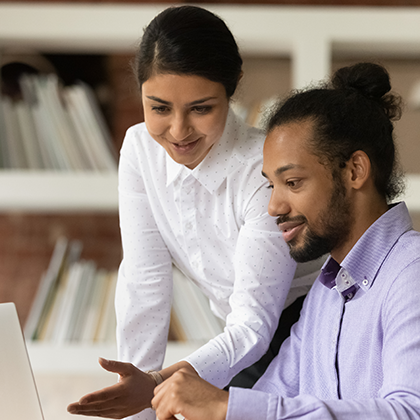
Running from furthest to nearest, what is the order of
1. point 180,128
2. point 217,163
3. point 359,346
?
point 217,163 < point 180,128 < point 359,346

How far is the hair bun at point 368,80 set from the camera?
1.08 metres

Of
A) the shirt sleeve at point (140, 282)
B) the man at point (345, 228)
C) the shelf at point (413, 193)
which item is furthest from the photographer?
the shelf at point (413, 193)

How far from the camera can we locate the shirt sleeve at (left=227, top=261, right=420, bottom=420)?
2.47ft

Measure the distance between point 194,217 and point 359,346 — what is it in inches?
18.6

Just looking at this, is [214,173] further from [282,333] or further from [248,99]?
[248,99]

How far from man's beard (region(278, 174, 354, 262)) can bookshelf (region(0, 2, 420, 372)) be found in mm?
844

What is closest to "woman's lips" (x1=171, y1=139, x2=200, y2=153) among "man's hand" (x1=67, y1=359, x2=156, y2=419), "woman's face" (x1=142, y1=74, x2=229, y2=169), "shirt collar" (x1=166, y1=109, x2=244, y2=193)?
"woman's face" (x1=142, y1=74, x2=229, y2=169)

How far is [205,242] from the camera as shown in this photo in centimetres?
125

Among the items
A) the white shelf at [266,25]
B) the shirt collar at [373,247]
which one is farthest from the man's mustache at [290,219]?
the white shelf at [266,25]

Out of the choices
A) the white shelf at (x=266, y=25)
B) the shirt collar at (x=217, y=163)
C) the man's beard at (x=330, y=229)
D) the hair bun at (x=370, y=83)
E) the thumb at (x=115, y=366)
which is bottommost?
the thumb at (x=115, y=366)

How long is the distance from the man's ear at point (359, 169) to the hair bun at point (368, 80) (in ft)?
0.49

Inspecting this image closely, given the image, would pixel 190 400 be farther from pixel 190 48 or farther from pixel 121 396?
pixel 190 48

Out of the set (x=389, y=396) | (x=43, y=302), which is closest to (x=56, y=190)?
(x=43, y=302)

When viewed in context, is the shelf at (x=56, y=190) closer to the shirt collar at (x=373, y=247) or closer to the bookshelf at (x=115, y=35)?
the bookshelf at (x=115, y=35)
